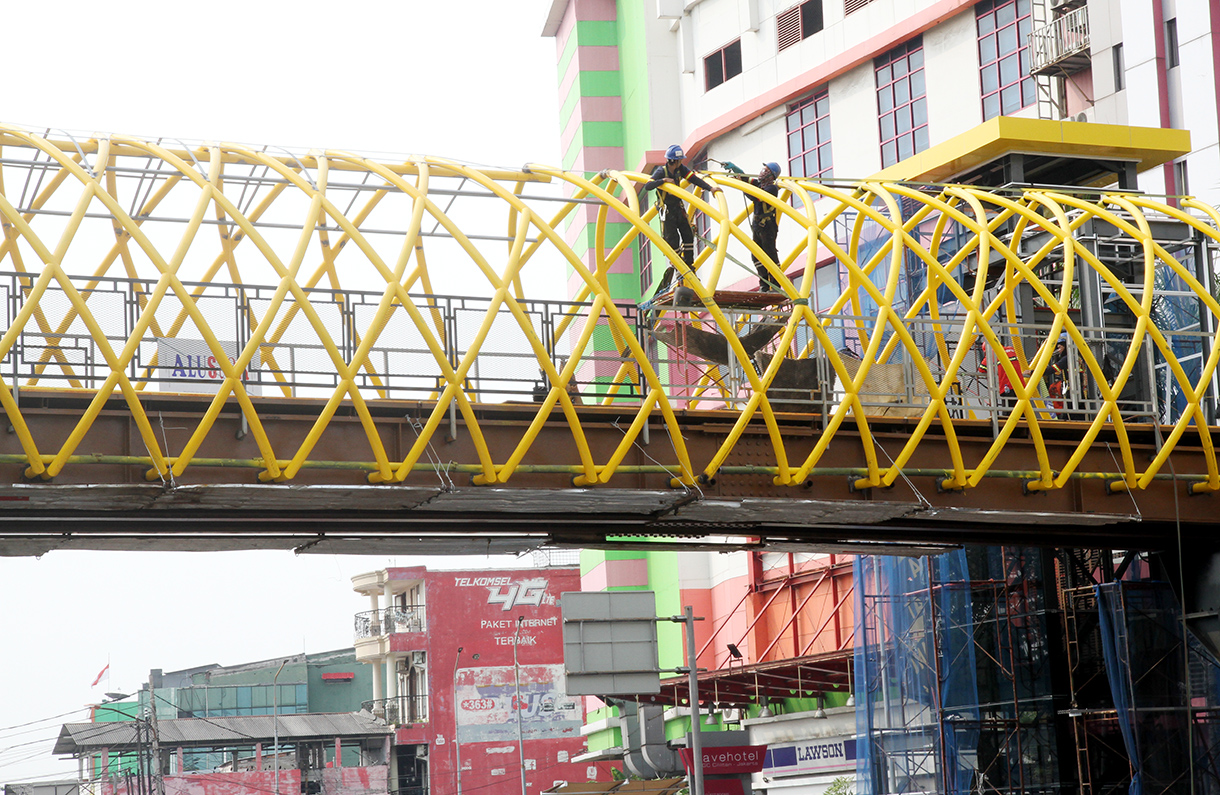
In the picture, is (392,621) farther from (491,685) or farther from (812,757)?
(812,757)

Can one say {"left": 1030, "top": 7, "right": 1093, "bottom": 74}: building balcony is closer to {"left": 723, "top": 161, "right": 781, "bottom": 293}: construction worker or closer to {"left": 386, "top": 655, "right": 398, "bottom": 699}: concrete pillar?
{"left": 723, "top": 161, "right": 781, "bottom": 293}: construction worker

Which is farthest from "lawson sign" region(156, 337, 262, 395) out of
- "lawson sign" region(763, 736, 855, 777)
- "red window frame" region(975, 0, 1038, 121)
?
"red window frame" region(975, 0, 1038, 121)

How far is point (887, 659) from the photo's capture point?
30047 mm

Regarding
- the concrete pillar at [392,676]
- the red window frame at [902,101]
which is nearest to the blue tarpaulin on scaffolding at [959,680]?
the red window frame at [902,101]

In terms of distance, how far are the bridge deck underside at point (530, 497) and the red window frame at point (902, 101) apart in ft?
64.4

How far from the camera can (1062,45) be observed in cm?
3747

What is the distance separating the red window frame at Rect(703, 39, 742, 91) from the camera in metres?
50.2

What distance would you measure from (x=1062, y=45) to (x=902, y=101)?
6498 millimetres

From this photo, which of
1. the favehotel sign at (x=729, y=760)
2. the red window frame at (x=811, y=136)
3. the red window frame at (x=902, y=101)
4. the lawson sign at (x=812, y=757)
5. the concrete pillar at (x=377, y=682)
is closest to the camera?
the favehotel sign at (x=729, y=760)

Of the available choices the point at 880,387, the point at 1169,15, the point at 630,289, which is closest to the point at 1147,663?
the point at 880,387

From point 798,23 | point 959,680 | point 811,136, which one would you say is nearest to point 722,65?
point 798,23

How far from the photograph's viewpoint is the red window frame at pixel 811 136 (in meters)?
46.3

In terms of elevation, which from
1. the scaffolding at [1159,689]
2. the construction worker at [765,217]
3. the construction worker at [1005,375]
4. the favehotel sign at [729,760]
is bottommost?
the favehotel sign at [729,760]

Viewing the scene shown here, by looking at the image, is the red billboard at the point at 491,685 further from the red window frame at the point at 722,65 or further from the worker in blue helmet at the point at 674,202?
the worker in blue helmet at the point at 674,202
